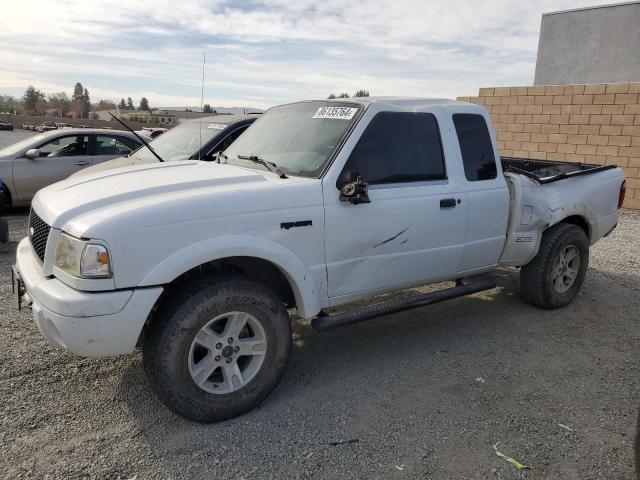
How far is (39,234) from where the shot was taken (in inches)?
134

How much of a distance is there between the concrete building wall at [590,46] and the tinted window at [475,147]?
1418 cm

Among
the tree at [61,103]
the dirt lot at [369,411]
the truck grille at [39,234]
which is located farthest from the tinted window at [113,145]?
the tree at [61,103]

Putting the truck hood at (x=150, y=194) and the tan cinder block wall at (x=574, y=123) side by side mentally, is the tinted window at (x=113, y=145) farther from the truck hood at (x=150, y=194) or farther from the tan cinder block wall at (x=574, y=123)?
the tan cinder block wall at (x=574, y=123)

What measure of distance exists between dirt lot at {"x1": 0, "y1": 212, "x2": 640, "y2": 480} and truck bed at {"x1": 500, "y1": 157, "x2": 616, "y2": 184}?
1.43 metres

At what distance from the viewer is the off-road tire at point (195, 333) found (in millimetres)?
3068

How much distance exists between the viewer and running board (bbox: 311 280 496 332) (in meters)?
3.71

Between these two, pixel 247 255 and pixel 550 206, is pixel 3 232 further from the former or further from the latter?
pixel 550 206

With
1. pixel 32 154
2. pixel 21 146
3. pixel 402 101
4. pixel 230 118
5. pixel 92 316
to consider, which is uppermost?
pixel 402 101

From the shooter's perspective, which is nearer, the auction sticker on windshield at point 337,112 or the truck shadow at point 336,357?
the truck shadow at point 336,357

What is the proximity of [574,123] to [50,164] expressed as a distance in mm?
10640

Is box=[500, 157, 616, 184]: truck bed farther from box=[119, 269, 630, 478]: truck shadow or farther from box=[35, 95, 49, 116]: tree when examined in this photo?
box=[35, 95, 49, 116]: tree

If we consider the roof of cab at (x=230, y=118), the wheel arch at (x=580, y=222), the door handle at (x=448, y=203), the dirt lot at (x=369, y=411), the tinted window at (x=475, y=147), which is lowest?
the dirt lot at (x=369, y=411)

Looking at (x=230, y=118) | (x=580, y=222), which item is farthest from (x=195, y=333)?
(x=230, y=118)

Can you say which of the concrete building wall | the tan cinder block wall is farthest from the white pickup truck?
Result: the concrete building wall
